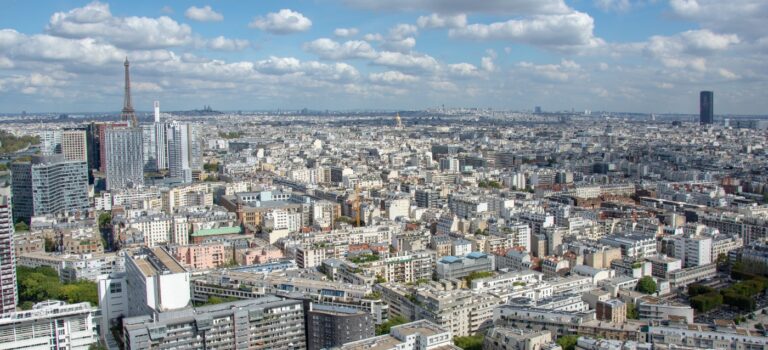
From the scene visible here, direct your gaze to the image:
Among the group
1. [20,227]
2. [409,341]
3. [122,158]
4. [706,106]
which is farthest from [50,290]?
[706,106]

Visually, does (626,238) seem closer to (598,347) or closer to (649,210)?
(649,210)

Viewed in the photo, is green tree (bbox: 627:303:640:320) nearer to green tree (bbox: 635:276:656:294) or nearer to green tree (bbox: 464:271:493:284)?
green tree (bbox: 635:276:656:294)

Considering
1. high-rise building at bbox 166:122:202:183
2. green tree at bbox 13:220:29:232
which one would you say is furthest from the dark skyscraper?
green tree at bbox 13:220:29:232

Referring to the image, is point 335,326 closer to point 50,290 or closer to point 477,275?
point 477,275

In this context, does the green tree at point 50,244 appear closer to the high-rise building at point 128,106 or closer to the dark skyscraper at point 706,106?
the high-rise building at point 128,106

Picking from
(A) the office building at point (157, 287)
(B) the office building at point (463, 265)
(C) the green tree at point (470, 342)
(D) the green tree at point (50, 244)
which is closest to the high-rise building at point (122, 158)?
(D) the green tree at point (50, 244)
